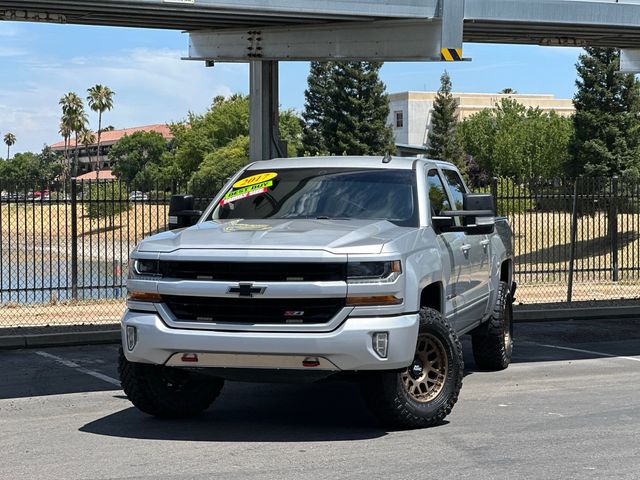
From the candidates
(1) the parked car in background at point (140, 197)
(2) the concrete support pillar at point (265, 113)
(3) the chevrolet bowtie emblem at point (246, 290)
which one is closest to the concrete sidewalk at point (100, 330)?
(2) the concrete support pillar at point (265, 113)

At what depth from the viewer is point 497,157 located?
8100 centimetres

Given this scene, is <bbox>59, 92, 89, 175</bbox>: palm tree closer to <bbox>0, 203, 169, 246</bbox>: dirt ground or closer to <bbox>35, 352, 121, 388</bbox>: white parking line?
<bbox>0, 203, 169, 246</bbox>: dirt ground

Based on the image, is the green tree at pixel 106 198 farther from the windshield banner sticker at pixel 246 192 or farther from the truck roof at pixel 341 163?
the windshield banner sticker at pixel 246 192

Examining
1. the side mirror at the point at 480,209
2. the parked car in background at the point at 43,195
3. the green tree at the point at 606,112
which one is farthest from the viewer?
the green tree at the point at 606,112

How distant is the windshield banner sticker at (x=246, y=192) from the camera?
29.4 ft

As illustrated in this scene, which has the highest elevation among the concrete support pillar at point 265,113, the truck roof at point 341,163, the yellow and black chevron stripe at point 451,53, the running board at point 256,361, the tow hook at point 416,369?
the yellow and black chevron stripe at point 451,53

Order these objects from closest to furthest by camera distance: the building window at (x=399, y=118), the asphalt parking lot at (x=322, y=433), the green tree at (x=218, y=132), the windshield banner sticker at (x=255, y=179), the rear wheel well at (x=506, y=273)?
the asphalt parking lot at (x=322, y=433)
the windshield banner sticker at (x=255, y=179)
the rear wheel well at (x=506, y=273)
the green tree at (x=218, y=132)
the building window at (x=399, y=118)

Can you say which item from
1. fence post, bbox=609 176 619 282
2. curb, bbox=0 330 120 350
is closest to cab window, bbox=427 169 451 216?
curb, bbox=0 330 120 350

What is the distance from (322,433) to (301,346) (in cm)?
94

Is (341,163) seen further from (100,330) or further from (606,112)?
(606,112)

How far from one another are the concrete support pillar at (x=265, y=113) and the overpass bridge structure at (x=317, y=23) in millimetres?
16

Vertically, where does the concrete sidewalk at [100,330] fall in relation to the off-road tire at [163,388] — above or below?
below

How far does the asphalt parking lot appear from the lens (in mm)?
6504

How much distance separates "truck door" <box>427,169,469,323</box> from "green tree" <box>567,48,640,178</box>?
44.0m
